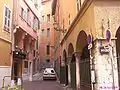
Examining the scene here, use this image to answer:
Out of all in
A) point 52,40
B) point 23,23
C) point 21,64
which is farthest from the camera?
point 52,40

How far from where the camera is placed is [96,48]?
9.27 metres

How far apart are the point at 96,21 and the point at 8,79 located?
451 inches

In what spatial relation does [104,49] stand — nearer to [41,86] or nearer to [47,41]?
[41,86]

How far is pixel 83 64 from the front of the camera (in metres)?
13.3

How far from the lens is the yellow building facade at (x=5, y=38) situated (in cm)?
1725

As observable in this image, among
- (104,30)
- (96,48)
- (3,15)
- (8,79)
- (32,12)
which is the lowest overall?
(8,79)

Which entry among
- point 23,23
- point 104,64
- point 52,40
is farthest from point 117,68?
point 52,40

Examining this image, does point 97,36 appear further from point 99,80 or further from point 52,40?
point 52,40

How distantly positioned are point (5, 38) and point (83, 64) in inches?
294

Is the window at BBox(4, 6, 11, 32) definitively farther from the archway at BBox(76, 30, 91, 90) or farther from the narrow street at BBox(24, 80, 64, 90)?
the archway at BBox(76, 30, 91, 90)

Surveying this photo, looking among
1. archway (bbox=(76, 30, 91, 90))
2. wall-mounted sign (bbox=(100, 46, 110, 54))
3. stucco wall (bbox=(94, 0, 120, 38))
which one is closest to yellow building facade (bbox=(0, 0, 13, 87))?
archway (bbox=(76, 30, 91, 90))

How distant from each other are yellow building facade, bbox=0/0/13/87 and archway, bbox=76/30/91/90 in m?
5.92

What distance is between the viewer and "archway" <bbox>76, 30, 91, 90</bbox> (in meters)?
12.1

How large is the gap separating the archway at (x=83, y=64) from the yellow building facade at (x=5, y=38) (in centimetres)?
592
